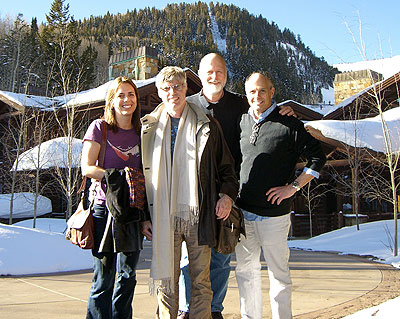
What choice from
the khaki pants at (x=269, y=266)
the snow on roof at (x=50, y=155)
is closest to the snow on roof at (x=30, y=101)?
the snow on roof at (x=50, y=155)

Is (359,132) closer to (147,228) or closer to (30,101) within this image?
(147,228)

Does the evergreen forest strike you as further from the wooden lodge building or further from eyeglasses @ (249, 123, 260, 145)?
eyeglasses @ (249, 123, 260, 145)

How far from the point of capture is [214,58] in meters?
3.60

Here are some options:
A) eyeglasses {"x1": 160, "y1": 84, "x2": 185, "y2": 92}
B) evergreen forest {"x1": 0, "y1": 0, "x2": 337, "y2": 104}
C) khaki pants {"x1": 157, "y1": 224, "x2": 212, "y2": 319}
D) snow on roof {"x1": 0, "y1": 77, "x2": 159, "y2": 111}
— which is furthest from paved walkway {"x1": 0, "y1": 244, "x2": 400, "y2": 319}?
snow on roof {"x1": 0, "y1": 77, "x2": 159, "y2": 111}

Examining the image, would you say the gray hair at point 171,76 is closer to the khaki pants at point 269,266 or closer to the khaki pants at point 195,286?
the khaki pants at point 195,286

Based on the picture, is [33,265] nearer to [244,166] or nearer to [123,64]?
[244,166]

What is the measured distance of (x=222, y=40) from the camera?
96875 mm

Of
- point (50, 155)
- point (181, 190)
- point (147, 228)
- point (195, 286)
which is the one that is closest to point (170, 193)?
point (181, 190)

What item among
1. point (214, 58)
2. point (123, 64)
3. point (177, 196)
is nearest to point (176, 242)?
point (177, 196)

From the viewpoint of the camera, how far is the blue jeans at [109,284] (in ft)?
9.85

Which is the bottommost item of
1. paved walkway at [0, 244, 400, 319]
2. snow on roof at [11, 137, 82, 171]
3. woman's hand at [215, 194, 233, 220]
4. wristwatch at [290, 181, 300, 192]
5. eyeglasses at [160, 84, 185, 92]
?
paved walkway at [0, 244, 400, 319]

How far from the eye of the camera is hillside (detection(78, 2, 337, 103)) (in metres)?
64.7

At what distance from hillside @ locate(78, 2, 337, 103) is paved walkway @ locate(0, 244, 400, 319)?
3341 cm

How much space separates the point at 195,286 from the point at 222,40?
321 feet
